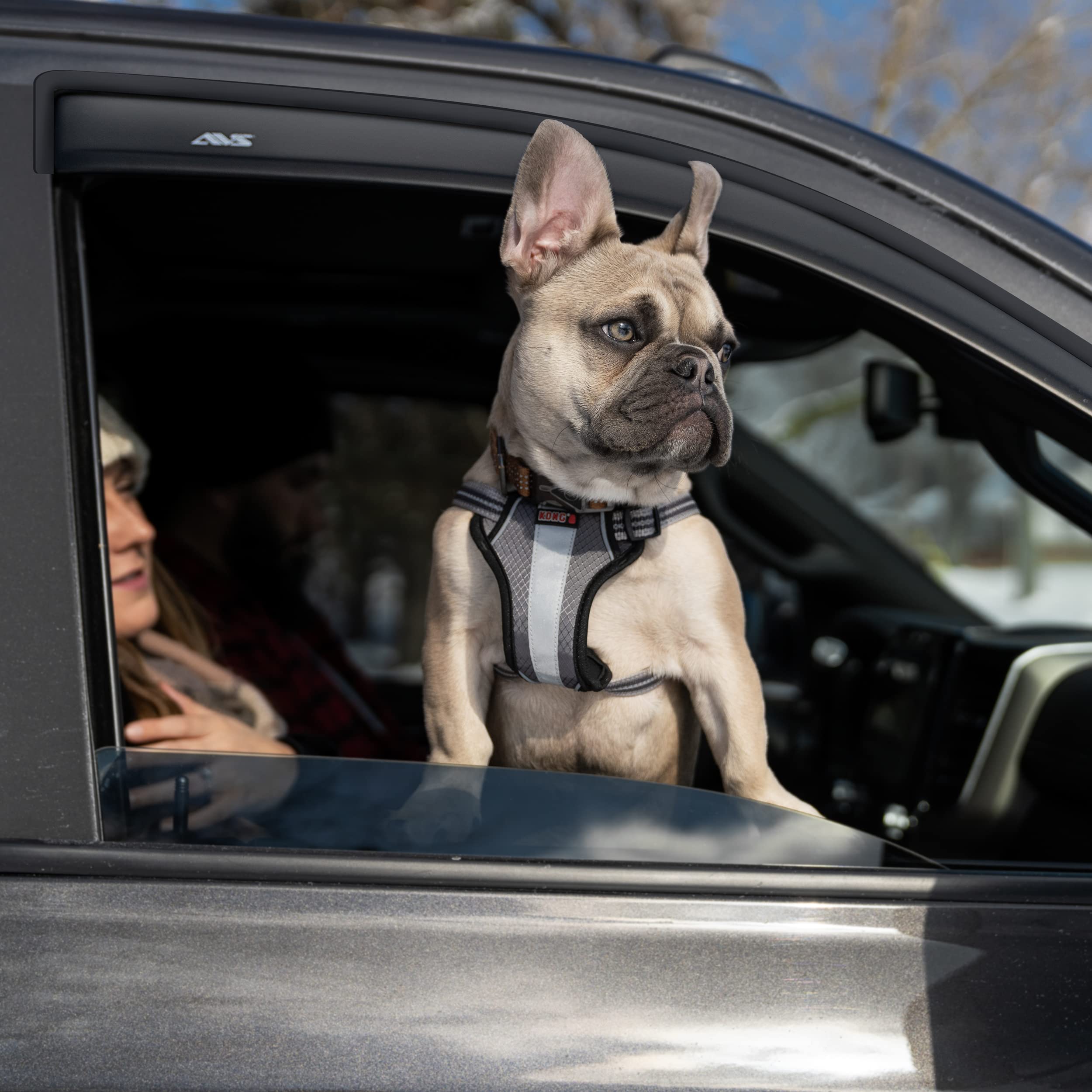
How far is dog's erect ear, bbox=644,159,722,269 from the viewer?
117cm

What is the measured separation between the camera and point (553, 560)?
129 centimetres

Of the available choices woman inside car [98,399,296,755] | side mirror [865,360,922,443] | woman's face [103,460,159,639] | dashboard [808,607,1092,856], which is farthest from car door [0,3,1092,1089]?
side mirror [865,360,922,443]

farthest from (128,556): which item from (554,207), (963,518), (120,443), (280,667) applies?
(963,518)

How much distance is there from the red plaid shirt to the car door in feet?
3.53

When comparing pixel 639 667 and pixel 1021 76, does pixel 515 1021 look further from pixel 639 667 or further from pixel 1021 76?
pixel 1021 76

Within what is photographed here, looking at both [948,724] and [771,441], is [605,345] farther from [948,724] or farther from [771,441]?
[771,441]

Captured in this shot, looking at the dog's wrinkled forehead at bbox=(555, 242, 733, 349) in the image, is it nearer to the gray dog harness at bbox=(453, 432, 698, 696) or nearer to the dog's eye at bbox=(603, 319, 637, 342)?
the dog's eye at bbox=(603, 319, 637, 342)

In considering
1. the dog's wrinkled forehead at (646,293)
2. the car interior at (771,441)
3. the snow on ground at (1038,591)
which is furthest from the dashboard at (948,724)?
the snow on ground at (1038,591)

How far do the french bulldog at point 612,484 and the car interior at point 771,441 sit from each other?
92mm

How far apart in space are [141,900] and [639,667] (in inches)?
25.9

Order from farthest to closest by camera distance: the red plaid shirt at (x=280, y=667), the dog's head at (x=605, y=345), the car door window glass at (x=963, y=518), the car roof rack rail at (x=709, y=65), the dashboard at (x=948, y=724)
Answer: the car door window glass at (x=963, y=518), the red plaid shirt at (x=280, y=667), the dashboard at (x=948, y=724), the car roof rack rail at (x=709, y=65), the dog's head at (x=605, y=345)

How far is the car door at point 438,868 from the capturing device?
3.23 feet

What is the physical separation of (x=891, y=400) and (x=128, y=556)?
1.76 m

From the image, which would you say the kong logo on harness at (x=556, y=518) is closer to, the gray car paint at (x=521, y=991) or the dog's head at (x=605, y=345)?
the dog's head at (x=605, y=345)
